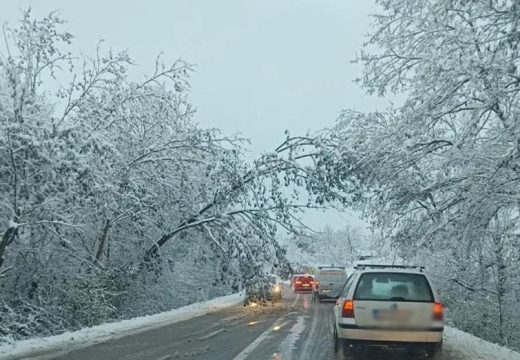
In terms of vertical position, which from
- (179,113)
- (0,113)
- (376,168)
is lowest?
(376,168)

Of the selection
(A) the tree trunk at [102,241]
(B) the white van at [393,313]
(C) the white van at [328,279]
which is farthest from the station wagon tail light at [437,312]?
(C) the white van at [328,279]

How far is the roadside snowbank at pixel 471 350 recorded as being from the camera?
1120 centimetres

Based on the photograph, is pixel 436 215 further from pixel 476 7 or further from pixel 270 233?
pixel 270 233

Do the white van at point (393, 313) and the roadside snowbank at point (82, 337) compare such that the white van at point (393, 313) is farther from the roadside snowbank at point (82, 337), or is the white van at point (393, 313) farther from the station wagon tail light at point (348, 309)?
the roadside snowbank at point (82, 337)

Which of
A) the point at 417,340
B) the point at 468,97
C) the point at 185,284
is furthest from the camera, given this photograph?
the point at 185,284

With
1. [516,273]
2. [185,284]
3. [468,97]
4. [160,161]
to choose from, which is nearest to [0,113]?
[160,161]

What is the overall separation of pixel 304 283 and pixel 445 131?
31343 millimetres

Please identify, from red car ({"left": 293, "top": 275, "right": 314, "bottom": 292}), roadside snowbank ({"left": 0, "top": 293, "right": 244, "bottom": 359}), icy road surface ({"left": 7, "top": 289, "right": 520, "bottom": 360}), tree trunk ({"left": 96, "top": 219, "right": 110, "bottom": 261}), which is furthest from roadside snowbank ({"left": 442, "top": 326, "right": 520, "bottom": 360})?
red car ({"left": 293, "top": 275, "right": 314, "bottom": 292})

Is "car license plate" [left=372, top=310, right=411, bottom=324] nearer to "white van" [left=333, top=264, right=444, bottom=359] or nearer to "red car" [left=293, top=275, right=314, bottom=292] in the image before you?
"white van" [left=333, top=264, right=444, bottom=359]

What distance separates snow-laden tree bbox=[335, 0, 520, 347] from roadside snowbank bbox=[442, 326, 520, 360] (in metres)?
2.02

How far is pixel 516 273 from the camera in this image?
2081 centimetres

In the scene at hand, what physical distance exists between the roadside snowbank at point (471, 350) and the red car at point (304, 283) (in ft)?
104

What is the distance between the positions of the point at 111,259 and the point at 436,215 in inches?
546

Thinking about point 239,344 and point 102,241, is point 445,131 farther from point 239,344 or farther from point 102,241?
point 102,241
